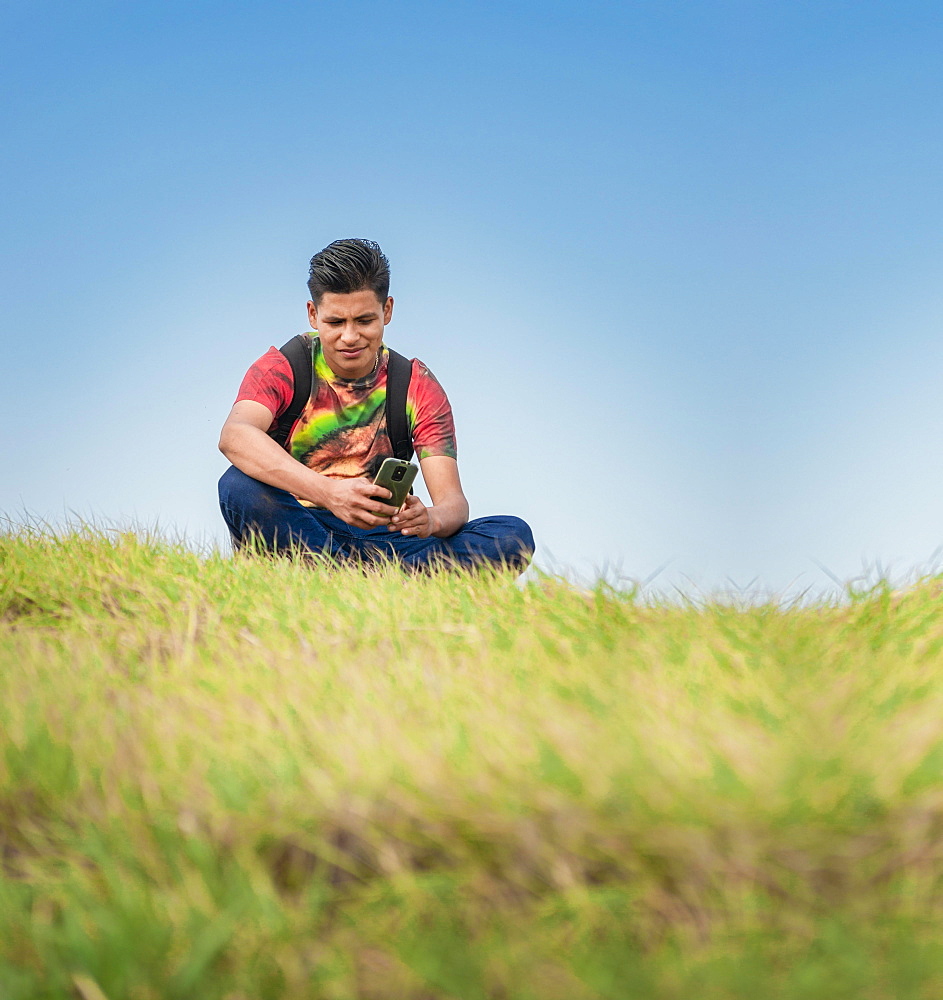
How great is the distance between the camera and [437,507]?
15.7 ft

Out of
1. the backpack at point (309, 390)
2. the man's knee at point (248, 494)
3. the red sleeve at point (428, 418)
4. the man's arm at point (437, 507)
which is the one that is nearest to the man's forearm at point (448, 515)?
the man's arm at point (437, 507)

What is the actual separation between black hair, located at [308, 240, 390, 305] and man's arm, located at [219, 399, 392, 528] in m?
0.72

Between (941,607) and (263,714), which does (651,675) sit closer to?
(263,714)

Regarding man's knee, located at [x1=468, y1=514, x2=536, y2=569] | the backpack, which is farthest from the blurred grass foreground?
the backpack

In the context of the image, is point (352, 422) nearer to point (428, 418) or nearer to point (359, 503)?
point (428, 418)

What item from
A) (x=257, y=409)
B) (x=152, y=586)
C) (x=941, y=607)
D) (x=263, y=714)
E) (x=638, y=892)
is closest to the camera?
(x=638, y=892)

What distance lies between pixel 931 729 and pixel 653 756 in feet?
1.86

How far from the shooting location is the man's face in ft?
15.6

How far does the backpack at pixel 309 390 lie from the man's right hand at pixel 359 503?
2.23 ft

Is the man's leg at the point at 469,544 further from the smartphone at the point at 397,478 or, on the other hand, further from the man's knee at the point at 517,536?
the smartphone at the point at 397,478

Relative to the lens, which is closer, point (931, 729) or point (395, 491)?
point (931, 729)

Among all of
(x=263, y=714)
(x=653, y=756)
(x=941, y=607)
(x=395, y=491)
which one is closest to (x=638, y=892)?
(x=653, y=756)

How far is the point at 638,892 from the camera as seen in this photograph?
4.93 feet

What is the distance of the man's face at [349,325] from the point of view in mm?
4758
